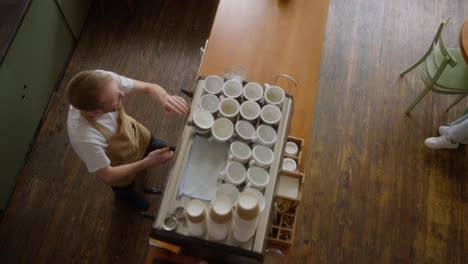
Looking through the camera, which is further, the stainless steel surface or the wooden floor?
the wooden floor

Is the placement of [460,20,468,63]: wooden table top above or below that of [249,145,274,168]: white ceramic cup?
above

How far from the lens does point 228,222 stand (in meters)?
1.23

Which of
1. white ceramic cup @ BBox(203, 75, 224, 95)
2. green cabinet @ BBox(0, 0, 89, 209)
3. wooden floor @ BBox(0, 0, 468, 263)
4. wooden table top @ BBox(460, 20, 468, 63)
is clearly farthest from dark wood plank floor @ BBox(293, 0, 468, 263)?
green cabinet @ BBox(0, 0, 89, 209)

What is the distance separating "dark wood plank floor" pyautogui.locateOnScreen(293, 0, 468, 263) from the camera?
8.28ft

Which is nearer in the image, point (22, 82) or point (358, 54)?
point (22, 82)

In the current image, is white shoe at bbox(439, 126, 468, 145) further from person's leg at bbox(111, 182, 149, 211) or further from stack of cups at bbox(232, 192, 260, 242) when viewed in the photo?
person's leg at bbox(111, 182, 149, 211)

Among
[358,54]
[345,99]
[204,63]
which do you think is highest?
[358,54]

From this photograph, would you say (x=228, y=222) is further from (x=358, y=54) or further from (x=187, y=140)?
(x=358, y=54)

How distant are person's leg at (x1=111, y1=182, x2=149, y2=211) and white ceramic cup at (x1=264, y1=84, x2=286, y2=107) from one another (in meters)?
1.14

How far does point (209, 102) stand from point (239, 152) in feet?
0.88

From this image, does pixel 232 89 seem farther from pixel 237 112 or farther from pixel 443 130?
pixel 443 130

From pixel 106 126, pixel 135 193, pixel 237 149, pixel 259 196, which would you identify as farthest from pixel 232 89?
pixel 135 193

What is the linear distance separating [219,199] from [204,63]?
1026mm


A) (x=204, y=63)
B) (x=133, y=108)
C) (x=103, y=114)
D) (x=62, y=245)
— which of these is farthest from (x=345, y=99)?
(x=62, y=245)
